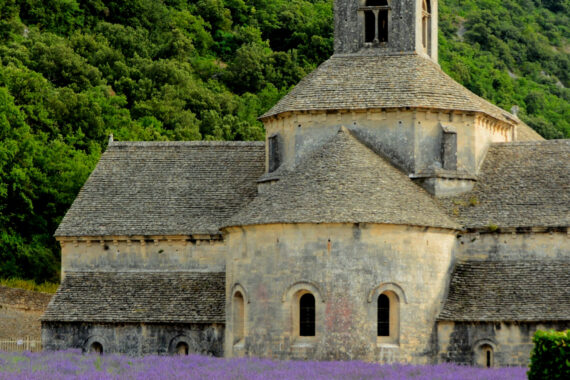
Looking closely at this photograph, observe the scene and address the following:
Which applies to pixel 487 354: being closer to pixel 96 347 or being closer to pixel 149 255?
pixel 149 255

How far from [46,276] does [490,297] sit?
32000 mm

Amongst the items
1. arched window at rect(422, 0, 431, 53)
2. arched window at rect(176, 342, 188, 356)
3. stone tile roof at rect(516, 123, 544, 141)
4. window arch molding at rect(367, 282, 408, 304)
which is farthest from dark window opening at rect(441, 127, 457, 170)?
arched window at rect(176, 342, 188, 356)

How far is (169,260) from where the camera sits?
173ft

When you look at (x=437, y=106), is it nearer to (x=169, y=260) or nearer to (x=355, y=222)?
(x=355, y=222)

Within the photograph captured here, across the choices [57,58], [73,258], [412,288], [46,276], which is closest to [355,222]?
[412,288]

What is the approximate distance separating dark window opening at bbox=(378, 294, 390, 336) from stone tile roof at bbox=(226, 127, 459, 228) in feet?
9.67

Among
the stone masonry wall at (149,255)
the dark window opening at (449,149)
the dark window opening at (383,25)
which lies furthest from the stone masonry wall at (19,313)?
the dark window opening at (449,149)

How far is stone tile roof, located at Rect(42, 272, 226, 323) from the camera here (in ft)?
166

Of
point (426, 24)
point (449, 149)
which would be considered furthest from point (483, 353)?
point (426, 24)

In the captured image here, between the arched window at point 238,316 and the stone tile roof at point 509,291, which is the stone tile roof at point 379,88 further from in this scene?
the arched window at point 238,316

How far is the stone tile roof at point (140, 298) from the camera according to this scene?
166ft

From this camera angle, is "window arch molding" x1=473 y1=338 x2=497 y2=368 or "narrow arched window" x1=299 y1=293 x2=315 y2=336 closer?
"narrow arched window" x1=299 y1=293 x2=315 y2=336

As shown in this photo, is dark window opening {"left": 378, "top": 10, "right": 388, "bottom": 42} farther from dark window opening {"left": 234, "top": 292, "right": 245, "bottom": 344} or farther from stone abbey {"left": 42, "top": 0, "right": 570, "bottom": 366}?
dark window opening {"left": 234, "top": 292, "right": 245, "bottom": 344}

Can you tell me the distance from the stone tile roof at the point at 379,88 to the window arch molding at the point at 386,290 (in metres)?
7.79
